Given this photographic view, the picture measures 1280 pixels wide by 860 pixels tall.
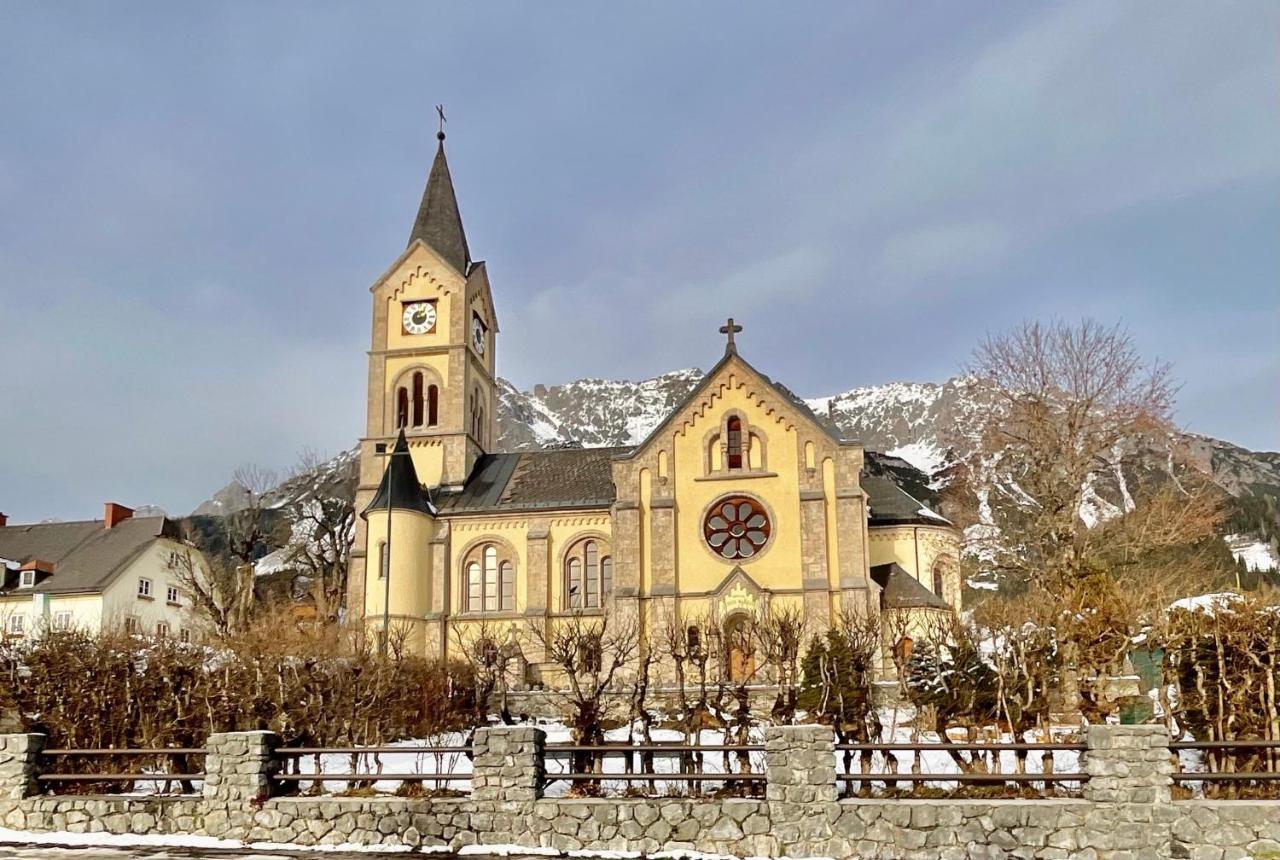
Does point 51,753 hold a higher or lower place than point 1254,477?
lower

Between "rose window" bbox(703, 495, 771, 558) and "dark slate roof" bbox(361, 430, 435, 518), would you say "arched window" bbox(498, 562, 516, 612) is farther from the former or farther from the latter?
"rose window" bbox(703, 495, 771, 558)

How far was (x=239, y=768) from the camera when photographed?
19.1 metres

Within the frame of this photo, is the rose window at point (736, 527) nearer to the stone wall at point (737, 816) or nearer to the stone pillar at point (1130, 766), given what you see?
the stone wall at point (737, 816)

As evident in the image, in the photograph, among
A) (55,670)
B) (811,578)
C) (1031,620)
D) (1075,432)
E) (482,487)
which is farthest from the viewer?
(482,487)

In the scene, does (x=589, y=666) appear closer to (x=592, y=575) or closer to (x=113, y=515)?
(x=592, y=575)

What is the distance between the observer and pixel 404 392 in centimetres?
5647

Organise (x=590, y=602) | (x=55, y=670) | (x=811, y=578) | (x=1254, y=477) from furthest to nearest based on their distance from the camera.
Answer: (x=1254, y=477) → (x=590, y=602) → (x=811, y=578) → (x=55, y=670)

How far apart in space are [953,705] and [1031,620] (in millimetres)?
3256

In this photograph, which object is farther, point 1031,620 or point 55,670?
point 1031,620

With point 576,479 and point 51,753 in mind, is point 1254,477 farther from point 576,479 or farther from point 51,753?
point 51,753

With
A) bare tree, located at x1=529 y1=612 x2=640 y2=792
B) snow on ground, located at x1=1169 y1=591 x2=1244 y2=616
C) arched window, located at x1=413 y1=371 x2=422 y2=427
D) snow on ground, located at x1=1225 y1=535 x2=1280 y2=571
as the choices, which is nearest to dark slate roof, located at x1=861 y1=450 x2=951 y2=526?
bare tree, located at x1=529 y1=612 x2=640 y2=792

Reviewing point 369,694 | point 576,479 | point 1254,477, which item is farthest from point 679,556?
point 1254,477

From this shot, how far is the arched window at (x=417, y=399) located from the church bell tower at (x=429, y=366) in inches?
2.0

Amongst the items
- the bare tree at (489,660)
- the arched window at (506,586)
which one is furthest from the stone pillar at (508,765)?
the arched window at (506,586)
